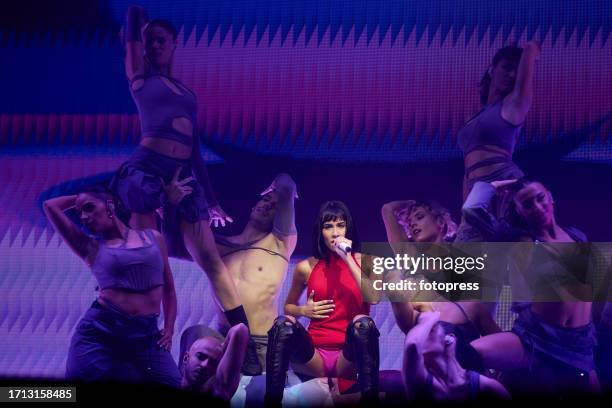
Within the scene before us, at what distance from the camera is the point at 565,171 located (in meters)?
3.88

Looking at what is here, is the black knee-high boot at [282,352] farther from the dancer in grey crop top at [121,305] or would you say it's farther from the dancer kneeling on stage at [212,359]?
the dancer in grey crop top at [121,305]

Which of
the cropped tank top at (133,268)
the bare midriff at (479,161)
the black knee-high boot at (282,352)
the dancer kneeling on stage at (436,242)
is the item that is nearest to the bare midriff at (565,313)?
the dancer kneeling on stage at (436,242)

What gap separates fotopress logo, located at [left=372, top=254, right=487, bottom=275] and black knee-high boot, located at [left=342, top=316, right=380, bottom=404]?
291 millimetres

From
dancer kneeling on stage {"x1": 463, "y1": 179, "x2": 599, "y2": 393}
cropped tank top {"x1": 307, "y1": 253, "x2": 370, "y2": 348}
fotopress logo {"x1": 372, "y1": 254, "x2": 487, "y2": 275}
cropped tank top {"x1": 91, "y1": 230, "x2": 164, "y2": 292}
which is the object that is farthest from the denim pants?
dancer kneeling on stage {"x1": 463, "y1": 179, "x2": 599, "y2": 393}

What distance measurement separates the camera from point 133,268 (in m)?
4.02

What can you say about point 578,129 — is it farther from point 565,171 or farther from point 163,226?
point 163,226

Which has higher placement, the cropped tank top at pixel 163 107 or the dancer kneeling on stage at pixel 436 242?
the cropped tank top at pixel 163 107

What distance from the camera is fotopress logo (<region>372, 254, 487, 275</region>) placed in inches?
151

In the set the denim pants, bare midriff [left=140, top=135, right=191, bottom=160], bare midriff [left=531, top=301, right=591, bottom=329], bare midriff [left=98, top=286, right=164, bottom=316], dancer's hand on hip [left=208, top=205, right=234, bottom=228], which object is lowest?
the denim pants

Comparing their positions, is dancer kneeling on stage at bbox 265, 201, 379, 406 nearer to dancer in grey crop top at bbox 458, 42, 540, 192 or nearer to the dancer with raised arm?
the dancer with raised arm

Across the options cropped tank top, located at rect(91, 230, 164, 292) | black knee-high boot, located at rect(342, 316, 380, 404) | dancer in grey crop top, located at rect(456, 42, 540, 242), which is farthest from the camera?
cropped tank top, located at rect(91, 230, 164, 292)

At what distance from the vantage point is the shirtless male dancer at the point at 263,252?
3.96 meters

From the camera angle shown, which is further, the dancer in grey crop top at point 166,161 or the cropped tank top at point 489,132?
the dancer in grey crop top at point 166,161

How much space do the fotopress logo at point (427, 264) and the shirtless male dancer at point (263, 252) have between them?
482 mm
